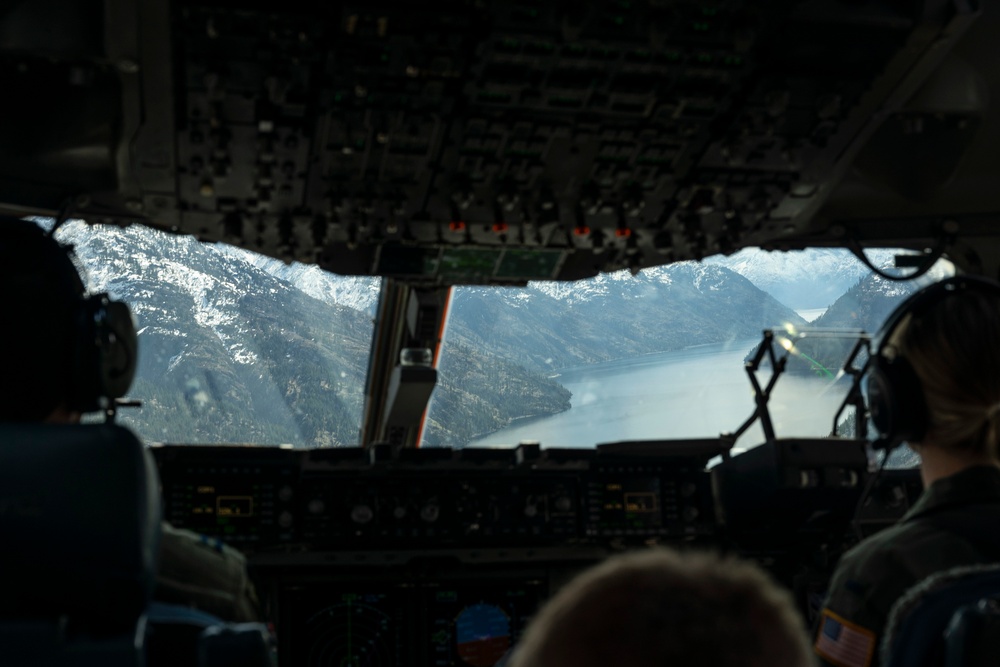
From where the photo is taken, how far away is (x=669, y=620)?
21.7 inches

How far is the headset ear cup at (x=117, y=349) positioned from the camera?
1460 mm

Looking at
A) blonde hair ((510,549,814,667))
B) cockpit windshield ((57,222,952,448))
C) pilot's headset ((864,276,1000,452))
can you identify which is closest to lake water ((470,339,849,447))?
cockpit windshield ((57,222,952,448))

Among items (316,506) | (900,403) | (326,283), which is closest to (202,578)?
(900,403)

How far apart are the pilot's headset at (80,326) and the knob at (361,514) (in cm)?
170

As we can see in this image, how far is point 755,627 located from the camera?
1.82 feet

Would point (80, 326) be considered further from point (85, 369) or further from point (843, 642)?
point (843, 642)

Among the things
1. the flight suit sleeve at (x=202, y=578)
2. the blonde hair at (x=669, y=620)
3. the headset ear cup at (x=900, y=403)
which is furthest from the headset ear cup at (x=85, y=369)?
the headset ear cup at (x=900, y=403)

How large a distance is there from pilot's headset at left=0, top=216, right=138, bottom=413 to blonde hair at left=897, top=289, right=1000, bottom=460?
1.24 m

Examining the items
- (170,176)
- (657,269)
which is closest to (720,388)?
(657,269)

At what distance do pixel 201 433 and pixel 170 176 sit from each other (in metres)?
1.24

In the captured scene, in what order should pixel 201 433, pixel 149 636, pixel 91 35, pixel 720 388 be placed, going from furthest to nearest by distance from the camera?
pixel 720 388 → pixel 201 433 → pixel 91 35 → pixel 149 636

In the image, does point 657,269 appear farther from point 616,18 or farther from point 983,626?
point 983,626

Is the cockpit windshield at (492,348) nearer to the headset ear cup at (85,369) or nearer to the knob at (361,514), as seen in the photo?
the knob at (361,514)

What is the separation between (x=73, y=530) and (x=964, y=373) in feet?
4.22
